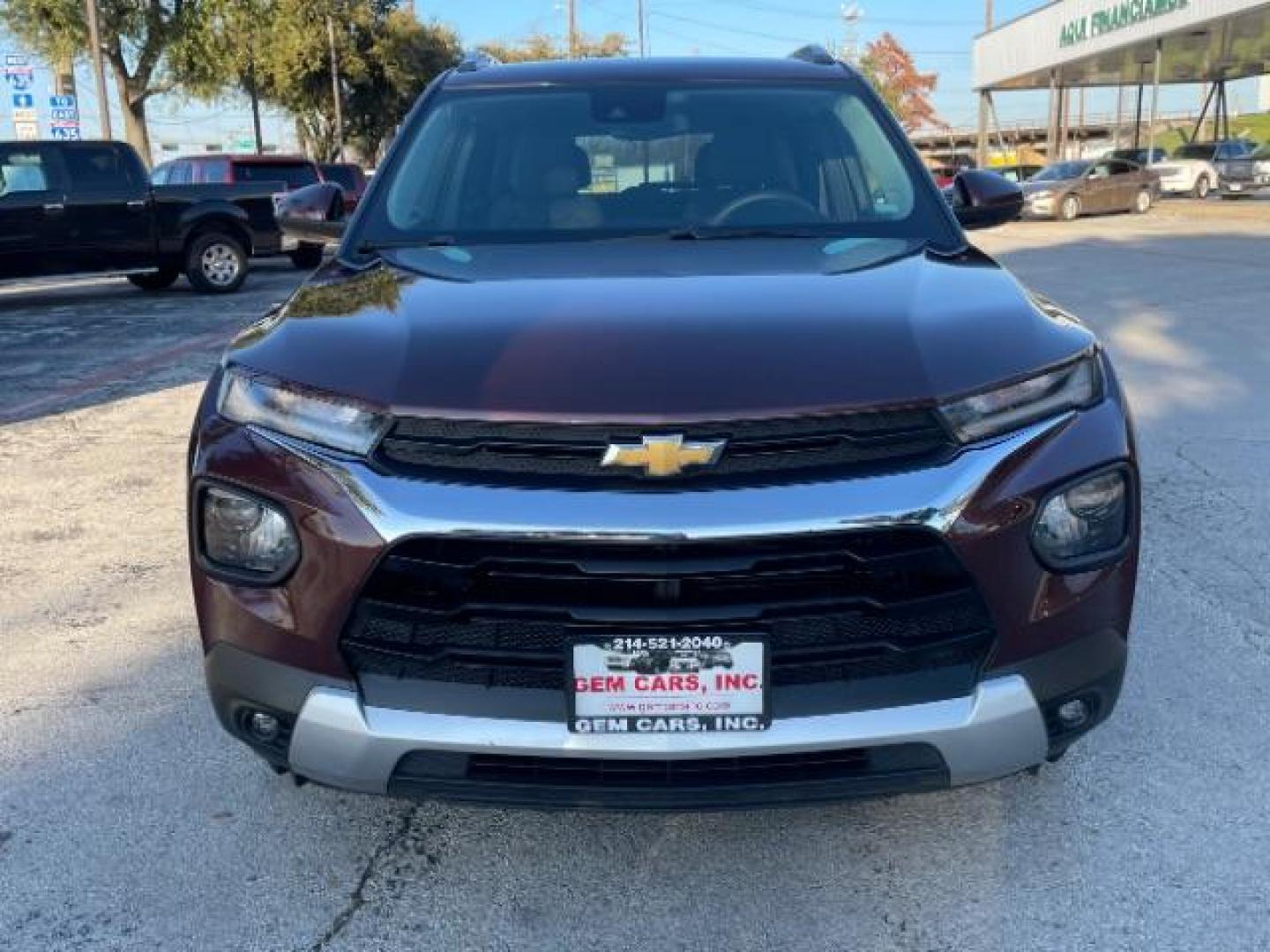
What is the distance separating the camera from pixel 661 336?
2262 millimetres

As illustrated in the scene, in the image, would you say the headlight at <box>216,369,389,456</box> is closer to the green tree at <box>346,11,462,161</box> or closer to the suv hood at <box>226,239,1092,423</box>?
the suv hood at <box>226,239,1092,423</box>

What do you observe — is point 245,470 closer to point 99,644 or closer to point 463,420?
point 463,420

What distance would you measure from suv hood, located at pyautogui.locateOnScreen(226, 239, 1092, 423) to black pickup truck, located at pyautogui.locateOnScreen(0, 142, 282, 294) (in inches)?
473

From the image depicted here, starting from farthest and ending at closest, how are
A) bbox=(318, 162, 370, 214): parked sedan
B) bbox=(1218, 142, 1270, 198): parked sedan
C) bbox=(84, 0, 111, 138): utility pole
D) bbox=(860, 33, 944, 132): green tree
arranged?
bbox=(860, 33, 944, 132): green tree < bbox=(1218, 142, 1270, 198): parked sedan < bbox=(84, 0, 111, 138): utility pole < bbox=(318, 162, 370, 214): parked sedan

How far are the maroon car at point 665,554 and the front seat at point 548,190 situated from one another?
1035 millimetres

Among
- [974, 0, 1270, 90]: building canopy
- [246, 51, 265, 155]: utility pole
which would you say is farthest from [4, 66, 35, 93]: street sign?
[974, 0, 1270, 90]: building canopy

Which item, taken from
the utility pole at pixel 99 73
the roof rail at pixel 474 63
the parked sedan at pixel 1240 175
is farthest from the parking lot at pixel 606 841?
the parked sedan at pixel 1240 175

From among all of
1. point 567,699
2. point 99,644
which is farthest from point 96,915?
point 99,644

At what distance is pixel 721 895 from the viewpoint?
2.41 metres

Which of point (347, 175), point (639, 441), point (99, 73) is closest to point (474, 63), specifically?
point (639, 441)

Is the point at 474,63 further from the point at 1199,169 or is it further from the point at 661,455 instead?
the point at 1199,169

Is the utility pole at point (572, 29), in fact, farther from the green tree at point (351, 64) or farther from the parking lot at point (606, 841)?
the parking lot at point (606, 841)

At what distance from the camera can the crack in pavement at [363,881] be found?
2312 mm

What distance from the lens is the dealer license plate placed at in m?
2.04
